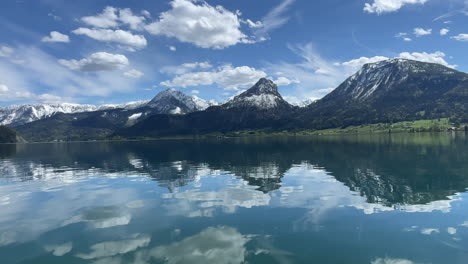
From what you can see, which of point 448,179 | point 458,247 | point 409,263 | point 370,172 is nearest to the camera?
point 409,263

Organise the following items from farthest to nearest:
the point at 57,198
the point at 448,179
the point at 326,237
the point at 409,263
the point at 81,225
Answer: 1. the point at 448,179
2. the point at 57,198
3. the point at 81,225
4. the point at 326,237
5. the point at 409,263

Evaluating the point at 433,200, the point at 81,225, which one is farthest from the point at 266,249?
the point at 433,200

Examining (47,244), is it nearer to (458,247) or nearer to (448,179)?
(458,247)

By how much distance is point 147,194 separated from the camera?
50.4m

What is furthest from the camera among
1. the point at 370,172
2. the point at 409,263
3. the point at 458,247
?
the point at 370,172

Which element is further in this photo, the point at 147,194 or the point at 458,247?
the point at 147,194

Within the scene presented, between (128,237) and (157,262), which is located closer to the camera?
(157,262)

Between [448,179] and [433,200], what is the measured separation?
19300 millimetres

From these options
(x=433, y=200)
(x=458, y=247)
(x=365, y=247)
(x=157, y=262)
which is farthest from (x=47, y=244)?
(x=433, y=200)

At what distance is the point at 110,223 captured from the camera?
3422 cm

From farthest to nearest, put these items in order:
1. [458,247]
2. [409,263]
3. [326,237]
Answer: [326,237], [458,247], [409,263]

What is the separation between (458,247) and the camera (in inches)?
969

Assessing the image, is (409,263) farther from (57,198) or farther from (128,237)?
(57,198)

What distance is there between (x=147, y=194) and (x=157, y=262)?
28.7m
